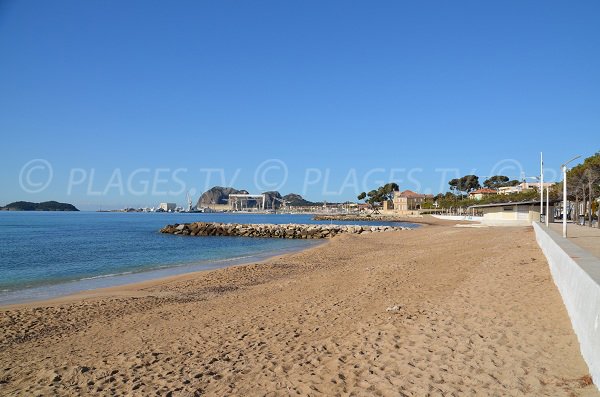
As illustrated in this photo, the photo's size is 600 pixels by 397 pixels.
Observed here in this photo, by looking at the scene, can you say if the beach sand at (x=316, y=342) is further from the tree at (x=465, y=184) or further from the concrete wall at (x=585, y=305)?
the tree at (x=465, y=184)

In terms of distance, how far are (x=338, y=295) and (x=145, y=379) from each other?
626 centimetres

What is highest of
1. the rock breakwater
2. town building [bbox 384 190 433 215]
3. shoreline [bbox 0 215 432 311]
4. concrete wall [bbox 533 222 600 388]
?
town building [bbox 384 190 433 215]

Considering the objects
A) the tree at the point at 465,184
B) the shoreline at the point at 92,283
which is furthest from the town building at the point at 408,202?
the shoreline at the point at 92,283

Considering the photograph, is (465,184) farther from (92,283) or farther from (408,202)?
(92,283)

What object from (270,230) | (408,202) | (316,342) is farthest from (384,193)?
(316,342)

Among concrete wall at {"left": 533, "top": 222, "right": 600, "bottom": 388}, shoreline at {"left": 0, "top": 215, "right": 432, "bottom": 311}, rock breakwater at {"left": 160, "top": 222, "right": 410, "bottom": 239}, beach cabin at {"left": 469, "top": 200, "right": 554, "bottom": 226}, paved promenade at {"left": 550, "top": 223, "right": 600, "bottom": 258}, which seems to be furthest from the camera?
rock breakwater at {"left": 160, "top": 222, "right": 410, "bottom": 239}

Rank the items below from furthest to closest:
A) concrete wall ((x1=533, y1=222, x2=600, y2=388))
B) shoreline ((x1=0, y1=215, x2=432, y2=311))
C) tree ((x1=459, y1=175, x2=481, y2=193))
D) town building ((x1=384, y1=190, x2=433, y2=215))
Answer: town building ((x1=384, y1=190, x2=433, y2=215)), tree ((x1=459, y1=175, x2=481, y2=193)), shoreline ((x1=0, y1=215, x2=432, y2=311)), concrete wall ((x1=533, y1=222, x2=600, y2=388))

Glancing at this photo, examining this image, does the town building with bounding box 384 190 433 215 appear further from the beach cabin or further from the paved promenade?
the paved promenade

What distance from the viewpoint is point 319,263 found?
2098 cm

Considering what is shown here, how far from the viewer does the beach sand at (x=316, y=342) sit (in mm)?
5352

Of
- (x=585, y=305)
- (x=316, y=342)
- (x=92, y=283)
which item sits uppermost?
(x=585, y=305)

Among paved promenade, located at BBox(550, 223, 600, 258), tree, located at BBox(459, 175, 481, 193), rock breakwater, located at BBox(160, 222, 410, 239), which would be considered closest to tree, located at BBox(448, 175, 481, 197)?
tree, located at BBox(459, 175, 481, 193)

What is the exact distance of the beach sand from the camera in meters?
5.35

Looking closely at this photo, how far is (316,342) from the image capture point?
23.4 ft
